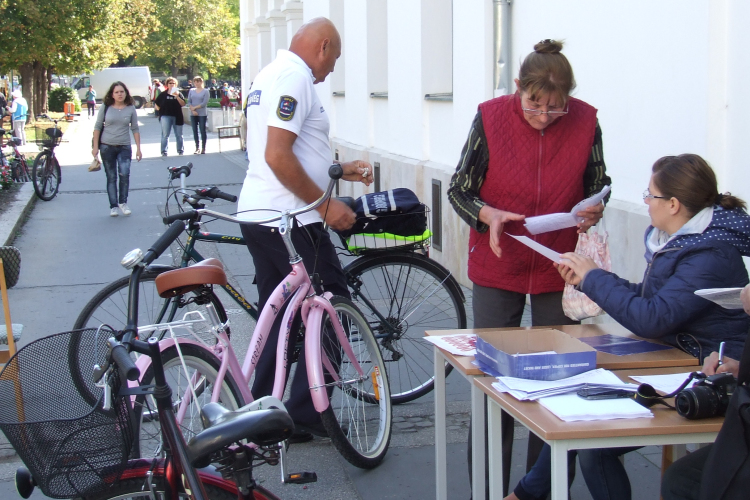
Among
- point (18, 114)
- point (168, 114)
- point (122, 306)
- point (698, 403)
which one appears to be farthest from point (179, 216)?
point (18, 114)

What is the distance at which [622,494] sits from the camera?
9.46ft

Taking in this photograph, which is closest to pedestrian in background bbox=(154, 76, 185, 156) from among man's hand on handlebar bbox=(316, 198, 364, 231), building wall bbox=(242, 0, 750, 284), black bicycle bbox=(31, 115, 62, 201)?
black bicycle bbox=(31, 115, 62, 201)

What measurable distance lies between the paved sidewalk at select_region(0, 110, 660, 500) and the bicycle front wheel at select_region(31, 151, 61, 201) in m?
0.26

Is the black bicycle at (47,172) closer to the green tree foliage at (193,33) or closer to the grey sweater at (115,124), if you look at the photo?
the grey sweater at (115,124)

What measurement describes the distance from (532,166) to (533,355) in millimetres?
1054

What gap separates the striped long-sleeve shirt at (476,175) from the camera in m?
3.37

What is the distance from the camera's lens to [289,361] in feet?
12.6

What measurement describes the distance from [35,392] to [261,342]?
5.13ft

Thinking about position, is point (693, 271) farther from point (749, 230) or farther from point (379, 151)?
point (379, 151)

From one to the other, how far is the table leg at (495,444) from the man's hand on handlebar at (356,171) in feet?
5.14

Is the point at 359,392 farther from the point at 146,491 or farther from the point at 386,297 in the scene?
the point at 146,491

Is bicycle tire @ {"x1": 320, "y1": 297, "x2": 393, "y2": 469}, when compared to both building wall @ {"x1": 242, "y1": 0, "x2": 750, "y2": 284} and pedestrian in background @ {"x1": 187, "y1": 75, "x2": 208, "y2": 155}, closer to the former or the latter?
A: building wall @ {"x1": 242, "y1": 0, "x2": 750, "y2": 284}

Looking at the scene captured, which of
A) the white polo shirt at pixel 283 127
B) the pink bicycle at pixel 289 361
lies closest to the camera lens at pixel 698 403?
the pink bicycle at pixel 289 361

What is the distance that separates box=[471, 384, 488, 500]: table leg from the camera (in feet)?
9.01
